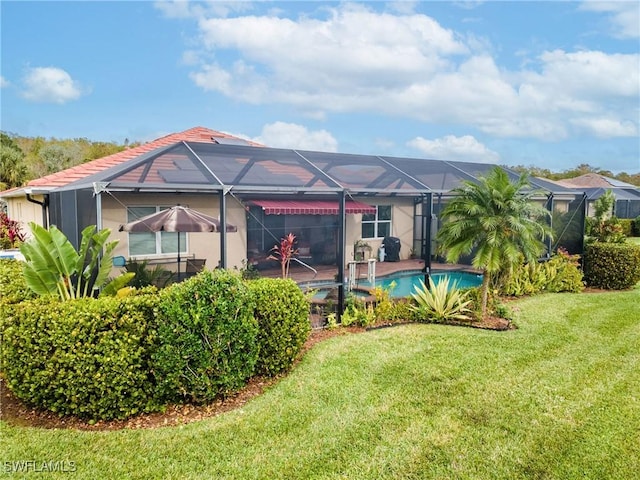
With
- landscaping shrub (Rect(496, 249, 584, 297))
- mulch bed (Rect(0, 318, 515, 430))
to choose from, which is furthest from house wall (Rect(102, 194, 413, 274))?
landscaping shrub (Rect(496, 249, 584, 297))

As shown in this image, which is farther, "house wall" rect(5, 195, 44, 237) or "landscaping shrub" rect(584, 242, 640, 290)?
"house wall" rect(5, 195, 44, 237)

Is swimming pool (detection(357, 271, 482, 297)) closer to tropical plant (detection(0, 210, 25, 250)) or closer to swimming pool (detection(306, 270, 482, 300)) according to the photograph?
swimming pool (detection(306, 270, 482, 300))

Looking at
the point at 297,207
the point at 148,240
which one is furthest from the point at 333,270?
the point at 148,240

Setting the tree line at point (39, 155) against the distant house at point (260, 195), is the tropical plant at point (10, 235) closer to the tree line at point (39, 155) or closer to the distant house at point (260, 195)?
the distant house at point (260, 195)

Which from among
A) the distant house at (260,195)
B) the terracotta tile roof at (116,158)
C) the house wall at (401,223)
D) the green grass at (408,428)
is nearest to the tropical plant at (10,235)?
the terracotta tile roof at (116,158)

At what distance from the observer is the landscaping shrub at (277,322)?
24.5ft

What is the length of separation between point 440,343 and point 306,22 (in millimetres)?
13101

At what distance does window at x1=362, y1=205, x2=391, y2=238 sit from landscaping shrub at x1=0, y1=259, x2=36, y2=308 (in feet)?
47.3

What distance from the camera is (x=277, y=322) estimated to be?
7.62 meters

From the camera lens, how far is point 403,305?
1205 cm

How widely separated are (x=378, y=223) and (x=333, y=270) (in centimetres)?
777

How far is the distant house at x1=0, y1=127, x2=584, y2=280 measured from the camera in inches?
420

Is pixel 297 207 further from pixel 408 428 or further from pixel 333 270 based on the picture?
pixel 408 428

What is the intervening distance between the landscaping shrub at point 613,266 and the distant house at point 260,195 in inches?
30.2
